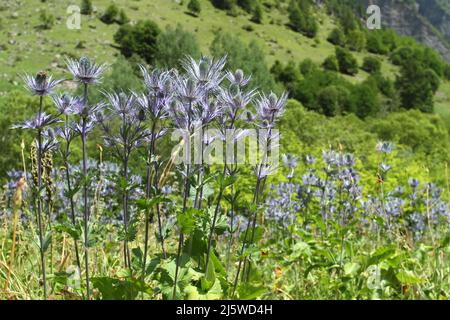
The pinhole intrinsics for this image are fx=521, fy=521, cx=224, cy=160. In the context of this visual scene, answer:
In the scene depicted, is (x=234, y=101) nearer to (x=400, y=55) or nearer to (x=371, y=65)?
(x=371, y=65)

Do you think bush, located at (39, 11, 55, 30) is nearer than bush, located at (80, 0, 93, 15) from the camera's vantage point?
Yes

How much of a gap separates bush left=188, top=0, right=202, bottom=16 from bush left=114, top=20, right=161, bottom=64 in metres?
16.4


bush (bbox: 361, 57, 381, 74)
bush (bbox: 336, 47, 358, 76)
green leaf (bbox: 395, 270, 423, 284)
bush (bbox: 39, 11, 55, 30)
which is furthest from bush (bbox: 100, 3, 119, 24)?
green leaf (bbox: 395, 270, 423, 284)

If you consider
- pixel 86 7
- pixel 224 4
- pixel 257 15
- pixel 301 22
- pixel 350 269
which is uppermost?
pixel 350 269

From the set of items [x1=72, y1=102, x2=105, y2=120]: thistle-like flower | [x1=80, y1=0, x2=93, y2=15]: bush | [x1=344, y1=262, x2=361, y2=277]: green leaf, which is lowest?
[x1=80, y1=0, x2=93, y2=15]: bush

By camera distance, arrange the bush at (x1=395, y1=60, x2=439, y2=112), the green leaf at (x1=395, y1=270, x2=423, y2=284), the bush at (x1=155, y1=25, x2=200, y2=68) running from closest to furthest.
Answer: the green leaf at (x1=395, y1=270, x2=423, y2=284) < the bush at (x1=155, y1=25, x2=200, y2=68) < the bush at (x1=395, y1=60, x2=439, y2=112)

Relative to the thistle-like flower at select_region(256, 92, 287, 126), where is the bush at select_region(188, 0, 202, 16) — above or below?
below

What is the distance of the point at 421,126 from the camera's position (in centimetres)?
3750

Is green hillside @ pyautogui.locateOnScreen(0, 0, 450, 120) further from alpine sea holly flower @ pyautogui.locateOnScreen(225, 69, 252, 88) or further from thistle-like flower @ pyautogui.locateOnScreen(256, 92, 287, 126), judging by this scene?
thistle-like flower @ pyautogui.locateOnScreen(256, 92, 287, 126)

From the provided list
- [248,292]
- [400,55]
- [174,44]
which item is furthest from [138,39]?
[400,55]

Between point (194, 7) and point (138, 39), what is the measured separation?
21.1m

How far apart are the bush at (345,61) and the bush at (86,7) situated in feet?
123

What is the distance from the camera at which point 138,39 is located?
51219 millimetres

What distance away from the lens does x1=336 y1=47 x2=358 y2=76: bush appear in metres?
76.6
